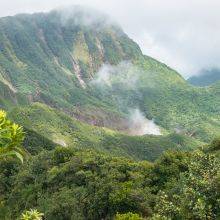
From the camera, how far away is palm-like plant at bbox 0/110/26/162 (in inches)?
541

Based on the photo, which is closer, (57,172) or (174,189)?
(174,189)

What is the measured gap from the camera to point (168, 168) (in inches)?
3885

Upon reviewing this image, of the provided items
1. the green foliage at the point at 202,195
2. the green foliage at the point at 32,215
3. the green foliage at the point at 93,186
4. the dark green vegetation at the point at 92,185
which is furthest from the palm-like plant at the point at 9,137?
the green foliage at the point at 93,186

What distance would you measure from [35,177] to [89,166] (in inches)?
643

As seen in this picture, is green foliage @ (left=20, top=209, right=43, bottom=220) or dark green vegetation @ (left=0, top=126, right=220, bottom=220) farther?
dark green vegetation @ (left=0, top=126, right=220, bottom=220)

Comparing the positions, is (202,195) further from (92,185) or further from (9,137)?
(92,185)

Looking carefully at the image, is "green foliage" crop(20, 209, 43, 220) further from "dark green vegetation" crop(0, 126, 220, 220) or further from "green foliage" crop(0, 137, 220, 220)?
"green foliage" crop(0, 137, 220, 220)

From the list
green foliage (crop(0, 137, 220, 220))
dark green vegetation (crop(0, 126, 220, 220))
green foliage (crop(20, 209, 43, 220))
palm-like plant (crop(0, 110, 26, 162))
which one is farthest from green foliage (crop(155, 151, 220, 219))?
green foliage (crop(0, 137, 220, 220))

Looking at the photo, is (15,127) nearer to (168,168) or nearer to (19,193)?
(168,168)

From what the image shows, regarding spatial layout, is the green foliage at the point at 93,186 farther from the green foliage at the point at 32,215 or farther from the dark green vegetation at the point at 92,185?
the green foliage at the point at 32,215

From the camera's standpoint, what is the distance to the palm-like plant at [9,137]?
13738 mm

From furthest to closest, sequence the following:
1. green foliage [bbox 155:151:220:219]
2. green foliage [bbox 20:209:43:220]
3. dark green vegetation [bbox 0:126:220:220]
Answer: dark green vegetation [bbox 0:126:220:220]
green foliage [bbox 155:151:220:219]
green foliage [bbox 20:209:43:220]

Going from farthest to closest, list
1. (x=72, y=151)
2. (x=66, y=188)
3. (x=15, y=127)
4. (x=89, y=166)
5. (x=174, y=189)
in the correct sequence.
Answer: (x=72, y=151)
(x=89, y=166)
(x=66, y=188)
(x=174, y=189)
(x=15, y=127)

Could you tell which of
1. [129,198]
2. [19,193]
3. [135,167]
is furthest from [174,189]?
[19,193]
